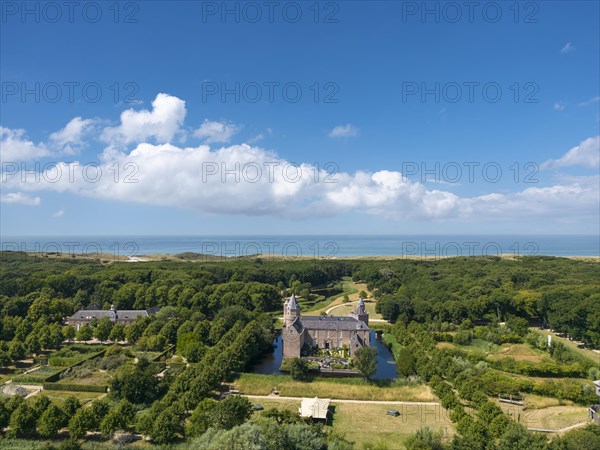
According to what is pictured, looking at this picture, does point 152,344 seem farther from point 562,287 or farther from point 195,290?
point 562,287

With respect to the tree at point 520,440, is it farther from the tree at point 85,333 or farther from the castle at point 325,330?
the tree at point 85,333

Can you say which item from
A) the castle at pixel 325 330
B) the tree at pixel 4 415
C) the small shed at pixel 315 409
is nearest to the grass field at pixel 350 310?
the castle at pixel 325 330

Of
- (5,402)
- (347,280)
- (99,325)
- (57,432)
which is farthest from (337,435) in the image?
(347,280)

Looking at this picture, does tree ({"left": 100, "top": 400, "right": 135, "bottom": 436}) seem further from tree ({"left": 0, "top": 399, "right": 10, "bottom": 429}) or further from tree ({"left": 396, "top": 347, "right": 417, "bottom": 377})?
tree ({"left": 396, "top": 347, "right": 417, "bottom": 377})

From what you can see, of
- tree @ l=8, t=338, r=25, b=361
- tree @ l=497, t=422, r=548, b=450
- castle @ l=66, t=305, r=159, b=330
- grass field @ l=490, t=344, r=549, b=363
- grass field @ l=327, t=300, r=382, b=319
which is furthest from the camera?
grass field @ l=327, t=300, r=382, b=319

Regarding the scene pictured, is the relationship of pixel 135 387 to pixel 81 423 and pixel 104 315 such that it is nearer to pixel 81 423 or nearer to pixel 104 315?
pixel 81 423

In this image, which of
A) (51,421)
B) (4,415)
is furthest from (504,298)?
(4,415)

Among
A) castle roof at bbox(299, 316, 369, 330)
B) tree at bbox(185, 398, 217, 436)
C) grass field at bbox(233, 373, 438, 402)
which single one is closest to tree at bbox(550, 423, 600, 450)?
grass field at bbox(233, 373, 438, 402)
